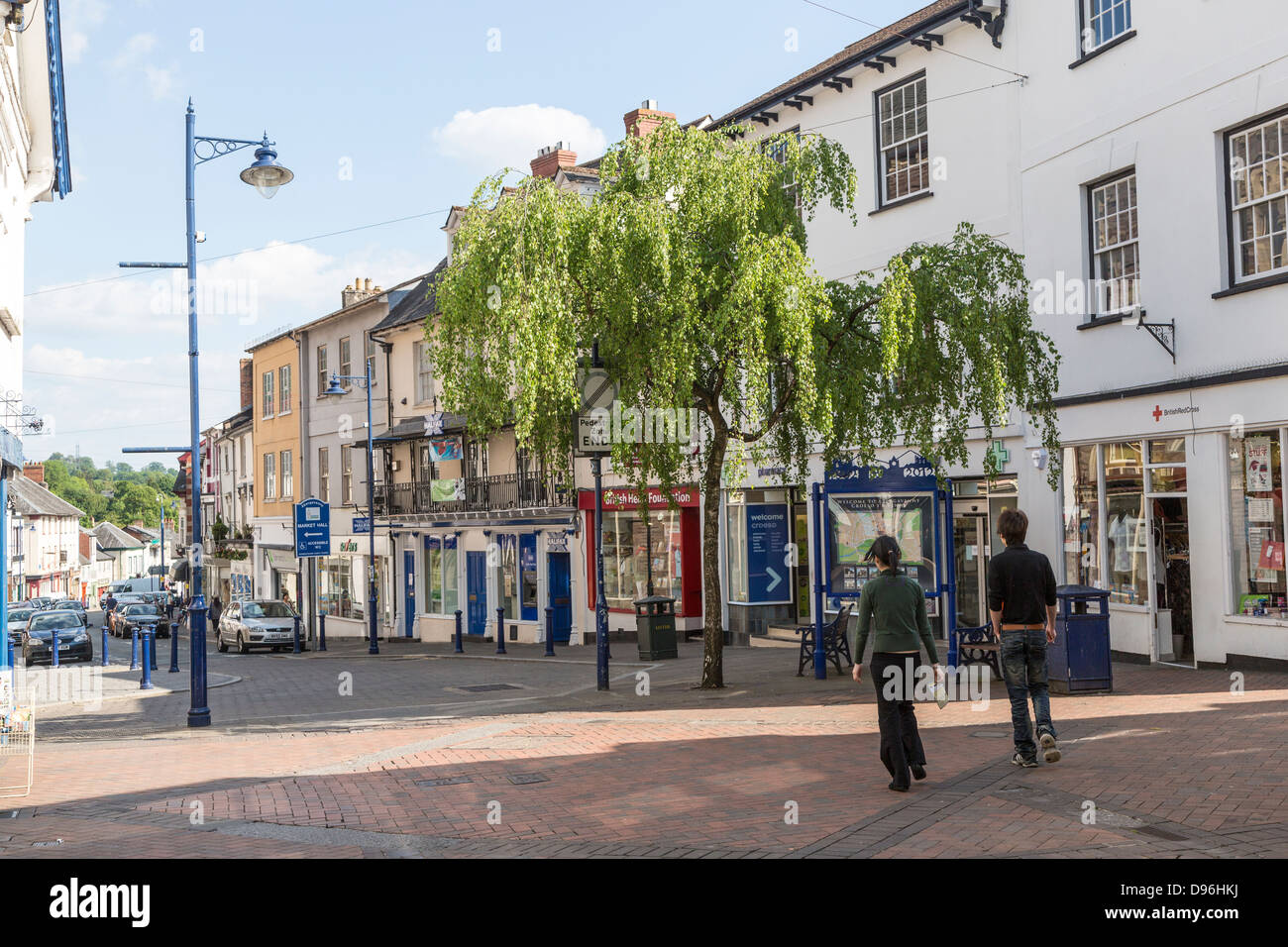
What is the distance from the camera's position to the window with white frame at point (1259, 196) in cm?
1334

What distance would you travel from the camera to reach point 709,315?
13.5m

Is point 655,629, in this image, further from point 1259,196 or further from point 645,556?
point 1259,196

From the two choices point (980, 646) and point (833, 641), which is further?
point (833, 641)

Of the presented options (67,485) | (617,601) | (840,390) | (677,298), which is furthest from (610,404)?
(67,485)

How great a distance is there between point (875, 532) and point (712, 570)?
2369 millimetres

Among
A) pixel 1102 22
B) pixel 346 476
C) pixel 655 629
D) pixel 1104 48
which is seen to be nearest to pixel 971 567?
pixel 655 629

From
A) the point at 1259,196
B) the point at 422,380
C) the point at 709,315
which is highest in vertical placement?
the point at 422,380

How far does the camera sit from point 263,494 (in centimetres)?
4672

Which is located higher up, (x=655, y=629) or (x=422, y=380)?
(x=422, y=380)

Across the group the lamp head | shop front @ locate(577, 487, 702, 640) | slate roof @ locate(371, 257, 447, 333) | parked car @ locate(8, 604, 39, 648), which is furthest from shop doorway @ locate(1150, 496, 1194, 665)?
parked car @ locate(8, 604, 39, 648)

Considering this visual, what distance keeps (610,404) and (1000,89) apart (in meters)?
8.51

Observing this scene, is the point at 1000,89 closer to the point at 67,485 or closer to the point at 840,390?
the point at 840,390

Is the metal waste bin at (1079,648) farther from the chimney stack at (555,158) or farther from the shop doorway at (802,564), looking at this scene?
the chimney stack at (555,158)

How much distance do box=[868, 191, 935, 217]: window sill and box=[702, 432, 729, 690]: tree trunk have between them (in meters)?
6.96
